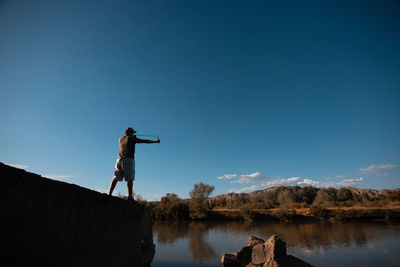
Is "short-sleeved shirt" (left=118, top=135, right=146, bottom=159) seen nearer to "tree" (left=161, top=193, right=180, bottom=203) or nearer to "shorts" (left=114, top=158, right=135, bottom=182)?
"shorts" (left=114, top=158, right=135, bottom=182)

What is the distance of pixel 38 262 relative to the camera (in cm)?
152

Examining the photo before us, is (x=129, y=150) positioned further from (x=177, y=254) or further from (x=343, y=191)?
(x=343, y=191)

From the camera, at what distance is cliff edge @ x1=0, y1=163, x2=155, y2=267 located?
1.35m

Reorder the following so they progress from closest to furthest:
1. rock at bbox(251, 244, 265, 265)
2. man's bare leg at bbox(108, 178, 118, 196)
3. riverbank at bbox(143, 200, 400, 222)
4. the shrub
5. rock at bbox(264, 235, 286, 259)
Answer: man's bare leg at bbox(108, 178, 118, 196) → rock at bbox(264, 235, 286, 259) → rock at bbox(251, 244, 265, 265) → riverbank at bbox(143, 200, 400, 222) → the shrub

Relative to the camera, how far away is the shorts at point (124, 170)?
13.5ft

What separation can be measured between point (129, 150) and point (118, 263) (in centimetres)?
209

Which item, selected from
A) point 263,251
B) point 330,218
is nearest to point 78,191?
point 263,251

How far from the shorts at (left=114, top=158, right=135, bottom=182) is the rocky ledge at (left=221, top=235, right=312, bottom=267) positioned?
5.76 metres

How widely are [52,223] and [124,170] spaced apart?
97.6 inches

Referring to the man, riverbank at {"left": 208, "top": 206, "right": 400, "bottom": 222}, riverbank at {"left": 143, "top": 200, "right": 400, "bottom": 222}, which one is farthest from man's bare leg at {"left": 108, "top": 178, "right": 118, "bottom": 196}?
riverbank at {"left": 208, "top": 206, "right": 400, "bottom": 222}

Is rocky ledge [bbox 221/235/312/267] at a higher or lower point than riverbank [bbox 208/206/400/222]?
higher

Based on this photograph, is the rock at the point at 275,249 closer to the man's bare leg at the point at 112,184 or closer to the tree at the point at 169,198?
the man's bare leg at the point at 112,184

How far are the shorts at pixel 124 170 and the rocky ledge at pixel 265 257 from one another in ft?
18.9

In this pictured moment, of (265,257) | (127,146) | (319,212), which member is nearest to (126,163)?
(127,146)
